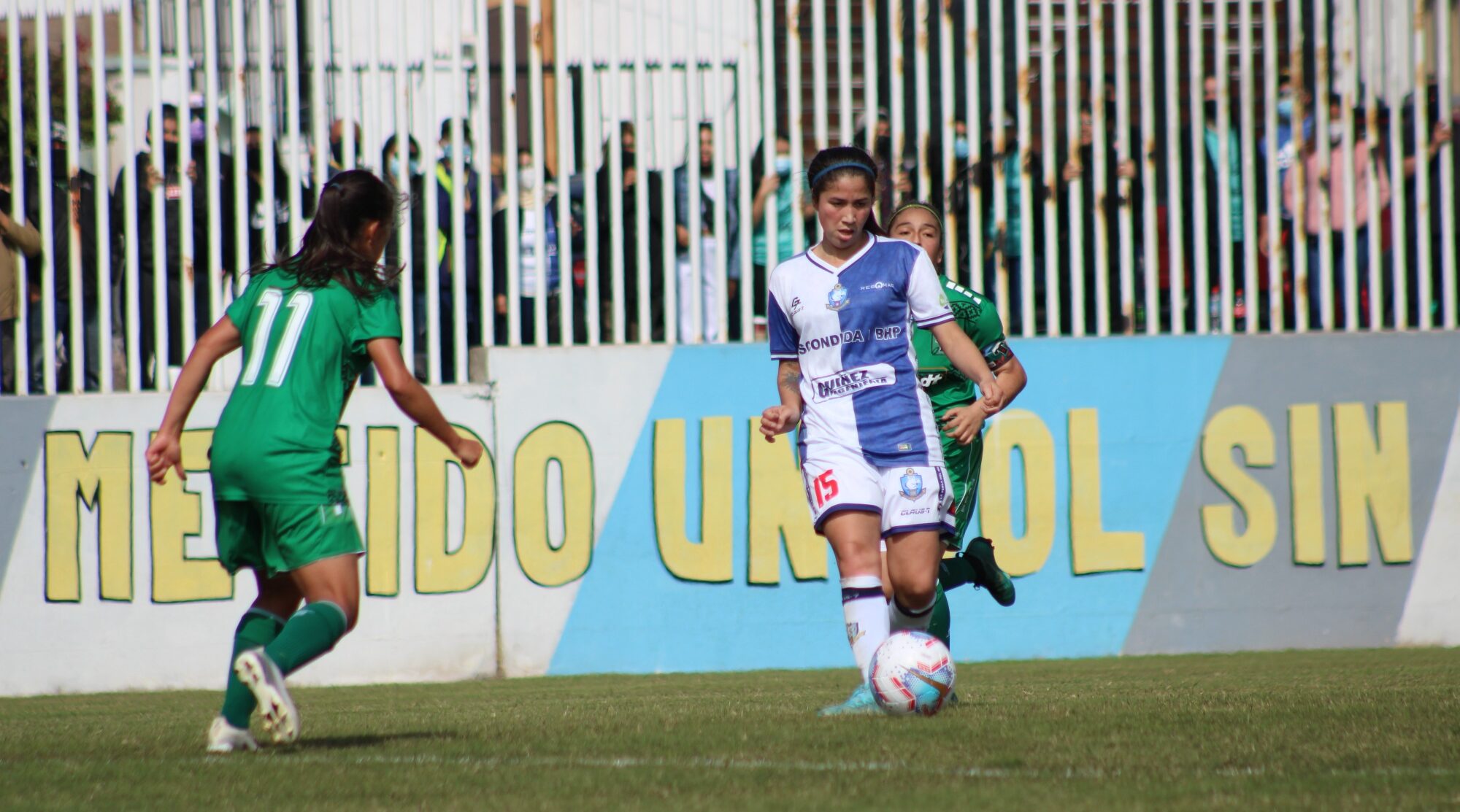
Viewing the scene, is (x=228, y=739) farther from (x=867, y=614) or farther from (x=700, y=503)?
(x=700, y=503)

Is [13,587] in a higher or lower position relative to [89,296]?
lower

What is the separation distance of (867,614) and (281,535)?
1.93 m

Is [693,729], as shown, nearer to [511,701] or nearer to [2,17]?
[511,701]

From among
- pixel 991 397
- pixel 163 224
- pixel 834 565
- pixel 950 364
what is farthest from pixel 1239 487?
pixel 163 224

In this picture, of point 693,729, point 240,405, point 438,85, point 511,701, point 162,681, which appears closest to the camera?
point 240,405

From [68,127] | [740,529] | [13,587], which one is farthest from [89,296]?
[740,529]

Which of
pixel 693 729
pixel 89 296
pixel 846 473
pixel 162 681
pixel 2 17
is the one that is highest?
pixel 2 17

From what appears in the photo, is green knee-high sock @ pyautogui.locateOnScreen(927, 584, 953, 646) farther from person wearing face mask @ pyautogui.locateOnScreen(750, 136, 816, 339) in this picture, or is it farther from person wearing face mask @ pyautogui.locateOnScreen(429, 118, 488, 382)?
person wearing face mask @ pyautogui.locateOnScreen(429, 118, 488, 382)

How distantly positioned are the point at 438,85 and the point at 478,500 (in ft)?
8.97

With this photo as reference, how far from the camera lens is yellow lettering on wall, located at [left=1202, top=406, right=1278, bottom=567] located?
424 inches

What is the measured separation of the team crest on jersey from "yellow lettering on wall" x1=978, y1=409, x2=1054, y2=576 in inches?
207

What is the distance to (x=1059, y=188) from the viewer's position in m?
11.0

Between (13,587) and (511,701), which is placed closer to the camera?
(511,701)

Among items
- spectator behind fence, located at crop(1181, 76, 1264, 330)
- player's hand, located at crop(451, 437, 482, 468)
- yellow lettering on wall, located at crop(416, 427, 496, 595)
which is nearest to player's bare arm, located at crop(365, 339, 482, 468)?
player's hand, located at crop(451, 437, 482, 468)
